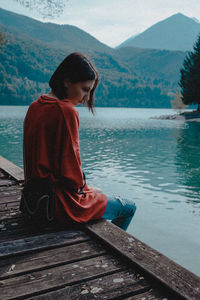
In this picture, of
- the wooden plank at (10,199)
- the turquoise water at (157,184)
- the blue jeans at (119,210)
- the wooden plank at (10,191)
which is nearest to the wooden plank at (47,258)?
the blue jeans at (119,210)

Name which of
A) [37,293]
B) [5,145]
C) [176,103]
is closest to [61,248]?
[37,293]

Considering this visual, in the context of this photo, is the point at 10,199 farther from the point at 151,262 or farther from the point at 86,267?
the point at 151,262

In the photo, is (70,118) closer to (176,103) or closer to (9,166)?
(9,166)

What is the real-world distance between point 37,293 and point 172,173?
36.0 feet

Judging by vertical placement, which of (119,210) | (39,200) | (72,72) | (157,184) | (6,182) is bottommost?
(157,184)

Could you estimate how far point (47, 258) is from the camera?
2.30 metres

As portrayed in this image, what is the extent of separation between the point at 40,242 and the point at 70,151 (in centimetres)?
81

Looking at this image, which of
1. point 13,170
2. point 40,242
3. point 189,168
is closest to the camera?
point 40,242

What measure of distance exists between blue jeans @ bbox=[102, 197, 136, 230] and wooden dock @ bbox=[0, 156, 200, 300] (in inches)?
5.2

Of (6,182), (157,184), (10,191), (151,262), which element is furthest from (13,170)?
(157,184)

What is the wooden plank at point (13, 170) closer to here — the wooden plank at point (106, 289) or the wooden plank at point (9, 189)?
the wooden plank at point (9, 189)

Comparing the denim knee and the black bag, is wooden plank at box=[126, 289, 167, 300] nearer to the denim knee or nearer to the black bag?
the black bag

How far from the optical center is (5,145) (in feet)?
65.0

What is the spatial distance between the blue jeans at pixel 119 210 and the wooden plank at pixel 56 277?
0.70 m
